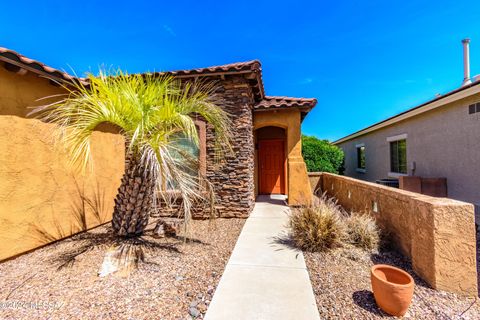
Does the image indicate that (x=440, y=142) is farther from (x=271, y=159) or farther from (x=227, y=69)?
(x=227, y=69)

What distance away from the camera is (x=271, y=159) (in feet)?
36.6

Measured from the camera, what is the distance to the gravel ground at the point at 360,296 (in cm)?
270

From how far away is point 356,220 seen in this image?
4.93 meters

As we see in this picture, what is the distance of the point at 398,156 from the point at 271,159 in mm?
6597

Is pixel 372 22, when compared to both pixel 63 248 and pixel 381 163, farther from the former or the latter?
pixel 63 248

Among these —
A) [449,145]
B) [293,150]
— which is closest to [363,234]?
[293,150]

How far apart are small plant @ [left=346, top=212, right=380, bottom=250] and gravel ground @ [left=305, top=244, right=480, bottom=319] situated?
39cm

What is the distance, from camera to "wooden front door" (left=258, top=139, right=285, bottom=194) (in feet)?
36.3

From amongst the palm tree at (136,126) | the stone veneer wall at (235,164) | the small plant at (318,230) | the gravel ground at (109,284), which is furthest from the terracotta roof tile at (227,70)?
the gravel ground at (109,284)

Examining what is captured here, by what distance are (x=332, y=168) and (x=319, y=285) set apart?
11653mm

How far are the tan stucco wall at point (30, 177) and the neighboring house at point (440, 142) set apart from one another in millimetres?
11466

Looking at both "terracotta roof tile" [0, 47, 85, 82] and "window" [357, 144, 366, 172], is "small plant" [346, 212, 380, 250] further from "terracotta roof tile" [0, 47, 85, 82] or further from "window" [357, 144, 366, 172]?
"window" [357, 144, 366, 172]

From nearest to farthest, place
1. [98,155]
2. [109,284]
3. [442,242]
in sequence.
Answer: [442,242] < [109,284] < [98,155]

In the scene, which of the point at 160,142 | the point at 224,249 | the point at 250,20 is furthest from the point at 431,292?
the point at 250,20
